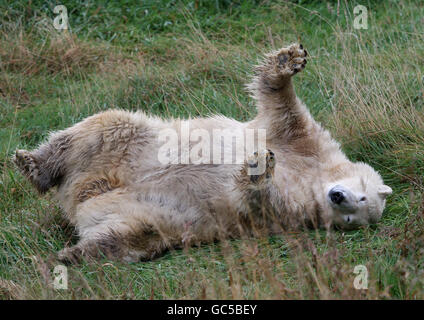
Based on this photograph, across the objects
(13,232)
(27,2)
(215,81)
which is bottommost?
(13,232)

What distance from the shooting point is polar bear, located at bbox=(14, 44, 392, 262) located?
4473mm

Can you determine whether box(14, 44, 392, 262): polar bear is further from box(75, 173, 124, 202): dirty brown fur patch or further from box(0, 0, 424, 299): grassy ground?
box(0, 0, 424, 299): grassy ground

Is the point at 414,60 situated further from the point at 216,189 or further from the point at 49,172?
the point at 49,172

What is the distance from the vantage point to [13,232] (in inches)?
184

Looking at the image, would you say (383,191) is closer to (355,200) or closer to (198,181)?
(355,200)

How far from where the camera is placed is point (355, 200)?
451 cm

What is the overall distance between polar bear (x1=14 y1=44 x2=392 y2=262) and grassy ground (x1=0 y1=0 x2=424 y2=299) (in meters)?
0.18

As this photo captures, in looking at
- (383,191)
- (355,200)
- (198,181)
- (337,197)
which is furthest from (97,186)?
(383,191)

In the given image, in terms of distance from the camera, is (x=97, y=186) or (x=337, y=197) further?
(x=97, y=186)

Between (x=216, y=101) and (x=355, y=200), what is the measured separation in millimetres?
2534

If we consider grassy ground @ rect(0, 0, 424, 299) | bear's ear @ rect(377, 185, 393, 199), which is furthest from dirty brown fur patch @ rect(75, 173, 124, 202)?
bear's ear @ rect(377, 185, 393, 199)

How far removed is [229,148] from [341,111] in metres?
1.62

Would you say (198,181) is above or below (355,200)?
above
